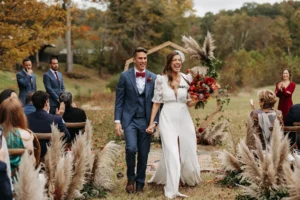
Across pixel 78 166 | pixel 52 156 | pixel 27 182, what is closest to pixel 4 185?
pixel 27 182

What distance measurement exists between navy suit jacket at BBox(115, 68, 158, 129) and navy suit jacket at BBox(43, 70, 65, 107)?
3.27 m

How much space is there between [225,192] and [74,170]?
2.21 m

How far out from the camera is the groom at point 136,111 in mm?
6992

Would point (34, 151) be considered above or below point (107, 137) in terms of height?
above

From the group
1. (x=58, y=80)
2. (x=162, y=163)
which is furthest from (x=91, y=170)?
(x=58, y=80)

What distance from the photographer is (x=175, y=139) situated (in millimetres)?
6953

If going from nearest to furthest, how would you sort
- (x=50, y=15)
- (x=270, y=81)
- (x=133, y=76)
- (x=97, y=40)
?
(x=133, y=76) < (x=50, y=15) < (x=270, y=81) < (x=97, y=40)

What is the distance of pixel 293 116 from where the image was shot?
6.71 m

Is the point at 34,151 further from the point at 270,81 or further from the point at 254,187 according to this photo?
the point at 270,81

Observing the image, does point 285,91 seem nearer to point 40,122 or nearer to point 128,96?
point 128,96

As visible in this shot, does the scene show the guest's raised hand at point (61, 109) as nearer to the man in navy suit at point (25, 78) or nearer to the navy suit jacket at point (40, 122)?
the navy suit jacket at point (40, 122)

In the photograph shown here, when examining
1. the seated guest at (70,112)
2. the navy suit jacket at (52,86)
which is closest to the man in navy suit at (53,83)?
the navy suit jacket at (52,86)

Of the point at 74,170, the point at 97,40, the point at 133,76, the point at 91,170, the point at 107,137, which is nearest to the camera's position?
the point at 74,170

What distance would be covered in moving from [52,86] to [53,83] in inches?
2.7
